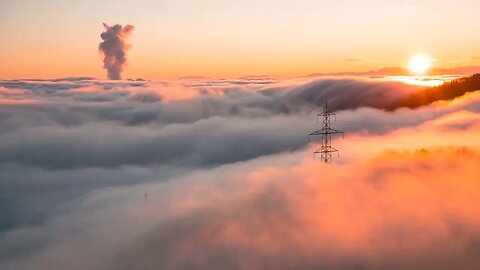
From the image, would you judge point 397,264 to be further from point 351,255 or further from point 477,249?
point 477,249

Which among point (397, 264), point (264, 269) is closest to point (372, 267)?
point (397, 264)

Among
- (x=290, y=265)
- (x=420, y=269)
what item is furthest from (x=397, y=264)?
(x=290, y=265)

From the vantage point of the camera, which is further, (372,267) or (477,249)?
(477,249)

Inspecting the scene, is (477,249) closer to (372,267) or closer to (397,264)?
(397,264)

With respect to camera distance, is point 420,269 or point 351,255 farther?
point 351,255

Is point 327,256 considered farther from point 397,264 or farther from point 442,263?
point 442,263

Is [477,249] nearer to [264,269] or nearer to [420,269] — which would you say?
[420,269]

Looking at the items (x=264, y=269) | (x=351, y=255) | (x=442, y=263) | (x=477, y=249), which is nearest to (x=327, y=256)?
(x=351, y=255)
